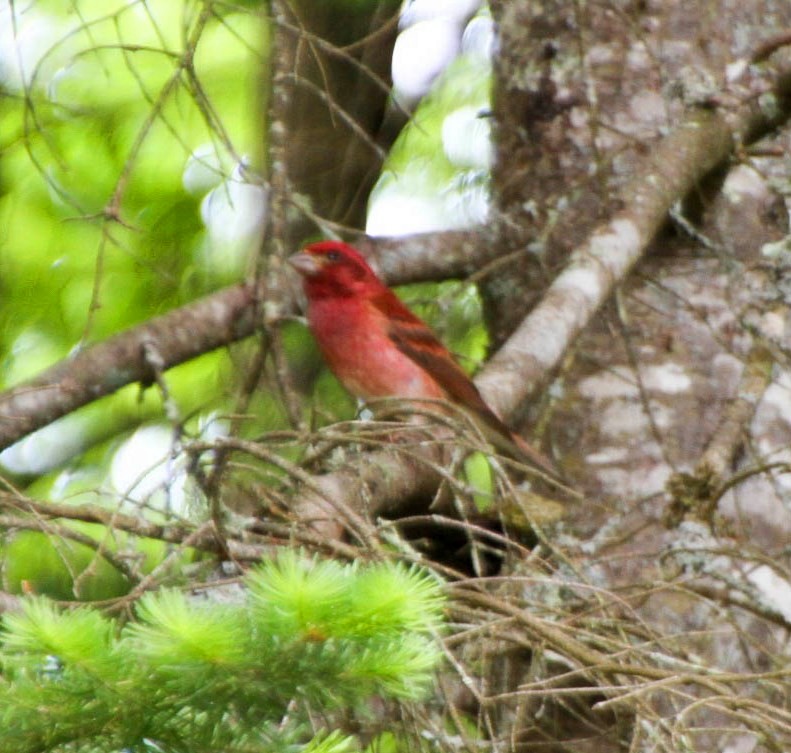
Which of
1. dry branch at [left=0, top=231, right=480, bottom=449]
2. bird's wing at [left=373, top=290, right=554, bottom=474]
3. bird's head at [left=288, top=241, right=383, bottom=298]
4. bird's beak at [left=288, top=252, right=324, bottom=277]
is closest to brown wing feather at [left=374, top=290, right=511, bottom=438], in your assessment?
bird's wing at [left=373, top=290, right=554, bottom=474]

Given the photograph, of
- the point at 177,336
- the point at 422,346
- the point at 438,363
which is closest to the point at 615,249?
the point at 438,363

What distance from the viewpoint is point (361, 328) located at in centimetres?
563

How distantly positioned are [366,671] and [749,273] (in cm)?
323

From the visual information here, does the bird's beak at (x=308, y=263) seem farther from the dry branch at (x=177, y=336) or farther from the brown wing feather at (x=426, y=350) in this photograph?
the dry branch at (x=177, y=336)

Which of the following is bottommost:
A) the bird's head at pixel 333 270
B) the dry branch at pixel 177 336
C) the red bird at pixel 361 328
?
the red bird at pixel 361 328

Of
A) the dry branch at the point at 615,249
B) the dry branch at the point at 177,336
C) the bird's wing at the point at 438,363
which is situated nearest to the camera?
the dry branch at the point at 177,336

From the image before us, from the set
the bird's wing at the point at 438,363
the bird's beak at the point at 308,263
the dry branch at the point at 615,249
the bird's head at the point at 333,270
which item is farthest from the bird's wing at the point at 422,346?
the dry branch at the point at 615,249

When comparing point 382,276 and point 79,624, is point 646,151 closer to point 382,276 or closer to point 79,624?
point 382,276

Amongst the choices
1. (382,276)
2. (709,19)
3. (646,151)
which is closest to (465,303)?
(382,276)

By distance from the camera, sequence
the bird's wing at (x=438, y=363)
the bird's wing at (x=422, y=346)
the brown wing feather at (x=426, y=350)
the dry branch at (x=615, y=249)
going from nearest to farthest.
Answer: the dry branch at (x=615, y=249) < the bird's wing at (x=438, y=363) < the brown wing feather at (x=426, y=350) < the bird's wing at (x=422, y=346)

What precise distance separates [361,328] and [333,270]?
26cm

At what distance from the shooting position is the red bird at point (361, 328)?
5.56 metres

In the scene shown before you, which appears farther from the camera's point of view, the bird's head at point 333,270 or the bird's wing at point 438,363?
the bird's head at point 333,270

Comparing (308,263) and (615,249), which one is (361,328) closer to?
(308,263)
